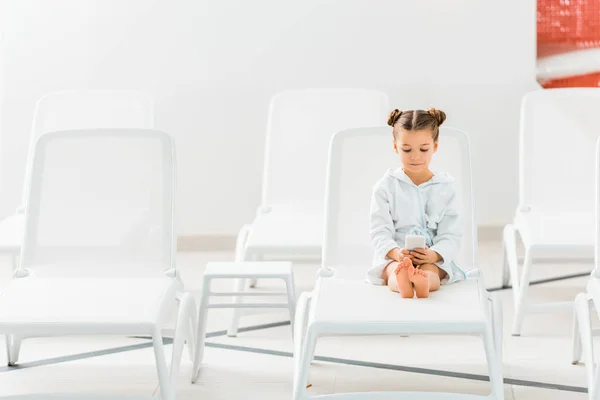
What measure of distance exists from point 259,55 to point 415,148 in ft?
6.74

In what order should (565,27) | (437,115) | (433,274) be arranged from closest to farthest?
(433,274) → (437,115) → (565,27)

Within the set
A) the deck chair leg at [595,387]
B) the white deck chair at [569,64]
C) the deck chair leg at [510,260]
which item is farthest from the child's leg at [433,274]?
the white deck chair at [569,64]

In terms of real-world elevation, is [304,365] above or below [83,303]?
below

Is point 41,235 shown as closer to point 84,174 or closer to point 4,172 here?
point 84,174

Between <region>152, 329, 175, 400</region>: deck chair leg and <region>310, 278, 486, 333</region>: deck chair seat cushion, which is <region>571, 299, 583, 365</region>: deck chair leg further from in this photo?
<region>152, 329, 175, 400</region>: deck chair leg

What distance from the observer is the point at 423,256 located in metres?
3.12

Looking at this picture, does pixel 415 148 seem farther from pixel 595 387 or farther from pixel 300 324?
pixel 595 387

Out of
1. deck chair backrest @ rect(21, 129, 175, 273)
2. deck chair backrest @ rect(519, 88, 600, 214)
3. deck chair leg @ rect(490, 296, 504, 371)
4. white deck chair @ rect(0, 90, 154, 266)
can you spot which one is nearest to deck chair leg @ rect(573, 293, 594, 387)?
deck chair leg @ rect(490, 296, 504, 371)

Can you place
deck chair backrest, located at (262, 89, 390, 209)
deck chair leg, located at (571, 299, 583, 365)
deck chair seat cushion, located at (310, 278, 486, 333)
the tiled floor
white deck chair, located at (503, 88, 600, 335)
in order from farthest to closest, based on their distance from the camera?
deck chair backrest, located at (262, 89, 390, 209) → white deck chair, located at (503, 88, 600, 335) → deck chair leg, located at (571, 299, 583, 365) → the tiled floor → deck chair seat cushion, located at (310, 278, 486, 333)

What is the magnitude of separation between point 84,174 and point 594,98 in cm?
197

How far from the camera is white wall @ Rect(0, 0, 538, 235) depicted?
507 cm

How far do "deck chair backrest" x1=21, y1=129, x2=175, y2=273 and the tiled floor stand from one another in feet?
1.16

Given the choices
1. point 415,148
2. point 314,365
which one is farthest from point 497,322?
point 314,365

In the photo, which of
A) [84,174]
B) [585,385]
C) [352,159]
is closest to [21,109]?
[84,174]
